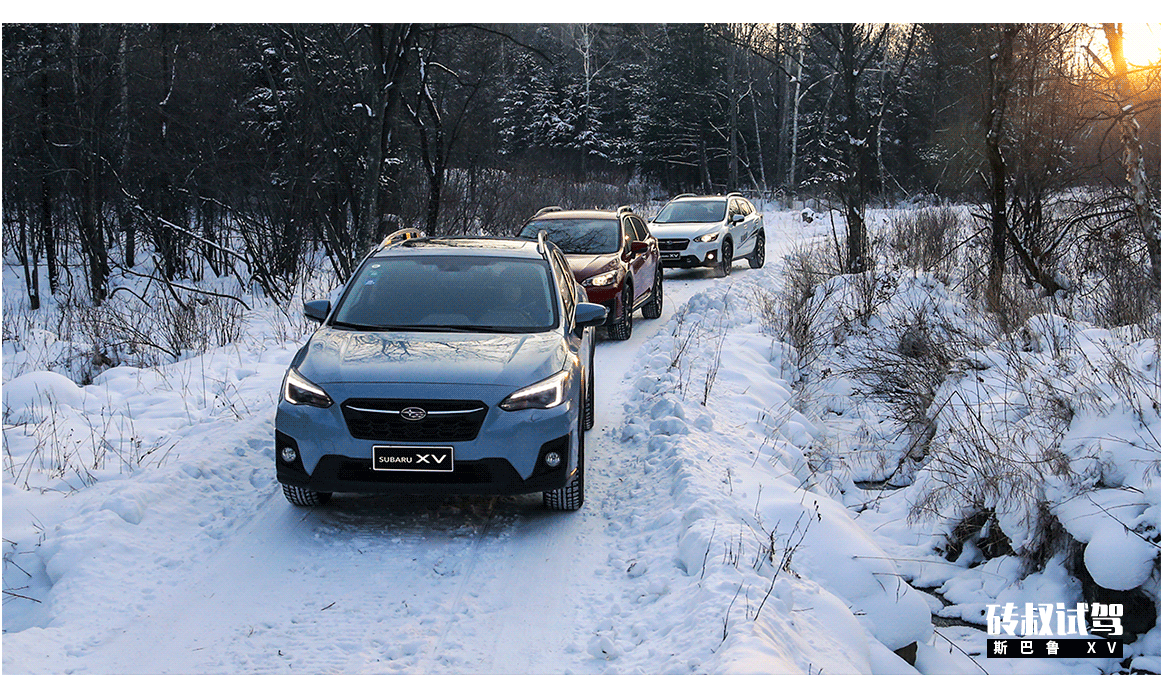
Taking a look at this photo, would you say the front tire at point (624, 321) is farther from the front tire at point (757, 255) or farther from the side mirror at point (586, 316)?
the front tire at point (757, 255)

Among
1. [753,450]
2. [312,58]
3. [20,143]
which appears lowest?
[753,450]

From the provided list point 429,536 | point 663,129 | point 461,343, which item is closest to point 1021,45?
point 461,343

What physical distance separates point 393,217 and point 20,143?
8342 millimetres

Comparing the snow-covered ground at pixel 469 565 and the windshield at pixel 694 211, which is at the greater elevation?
the windshield at pixel 694 211

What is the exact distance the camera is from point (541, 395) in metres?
5.34

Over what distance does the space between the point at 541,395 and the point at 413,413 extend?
78cm

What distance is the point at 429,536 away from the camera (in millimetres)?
5457

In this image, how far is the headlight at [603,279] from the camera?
11680mm

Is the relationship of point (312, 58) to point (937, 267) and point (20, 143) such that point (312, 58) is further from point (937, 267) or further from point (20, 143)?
point (937, 267)

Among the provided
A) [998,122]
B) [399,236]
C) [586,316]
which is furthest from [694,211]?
[586,316]

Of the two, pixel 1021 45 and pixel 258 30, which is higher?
pixel 258 30

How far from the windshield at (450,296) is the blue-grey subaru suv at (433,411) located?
36 mm

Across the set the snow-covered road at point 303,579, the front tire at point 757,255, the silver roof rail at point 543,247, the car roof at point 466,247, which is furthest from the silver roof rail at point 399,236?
the front tire at point 757,255

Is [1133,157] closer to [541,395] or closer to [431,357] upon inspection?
[541,395]
